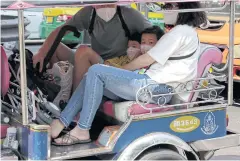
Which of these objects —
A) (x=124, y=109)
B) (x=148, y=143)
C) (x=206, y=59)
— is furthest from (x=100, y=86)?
(x=206, y=59)

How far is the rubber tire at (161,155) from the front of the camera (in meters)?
3.88

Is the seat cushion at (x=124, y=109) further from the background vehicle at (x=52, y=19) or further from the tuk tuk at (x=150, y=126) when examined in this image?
the background vehicle at (x=52, y=19)

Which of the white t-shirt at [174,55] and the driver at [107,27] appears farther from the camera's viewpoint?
the driver at [107,27]

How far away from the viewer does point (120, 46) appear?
15.8ft

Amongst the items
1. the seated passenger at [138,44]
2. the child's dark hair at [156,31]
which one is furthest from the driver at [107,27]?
the child's dark hair at [156,31]

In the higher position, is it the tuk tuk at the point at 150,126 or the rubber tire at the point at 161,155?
the tuk tuk at the point at 150,126

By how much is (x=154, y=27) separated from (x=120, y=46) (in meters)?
0.41

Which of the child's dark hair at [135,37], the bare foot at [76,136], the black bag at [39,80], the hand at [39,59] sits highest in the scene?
the child's dark hair at [135,37]

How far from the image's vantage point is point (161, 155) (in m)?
3.92

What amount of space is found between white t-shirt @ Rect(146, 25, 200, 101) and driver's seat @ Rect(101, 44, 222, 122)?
0.12 m

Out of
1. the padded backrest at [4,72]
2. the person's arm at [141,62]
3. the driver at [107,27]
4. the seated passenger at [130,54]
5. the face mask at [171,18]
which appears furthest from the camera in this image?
the driver at [107,27]

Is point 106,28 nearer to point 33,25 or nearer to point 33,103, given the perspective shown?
point 33,103

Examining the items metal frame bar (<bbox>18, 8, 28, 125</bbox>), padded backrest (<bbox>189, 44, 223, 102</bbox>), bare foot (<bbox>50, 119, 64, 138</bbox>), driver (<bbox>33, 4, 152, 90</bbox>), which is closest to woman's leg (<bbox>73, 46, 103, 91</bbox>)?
driver (<bbox>33, 4, 152, 90</bbox>)

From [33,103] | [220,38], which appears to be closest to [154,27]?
[33,103]
